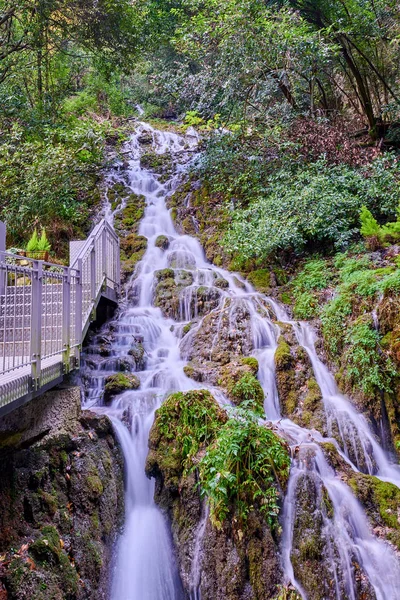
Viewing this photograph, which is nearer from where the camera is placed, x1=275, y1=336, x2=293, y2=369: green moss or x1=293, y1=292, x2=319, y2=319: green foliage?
x1=275, y1=336, x2=293, y2=369: green moss

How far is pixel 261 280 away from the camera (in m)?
10.1

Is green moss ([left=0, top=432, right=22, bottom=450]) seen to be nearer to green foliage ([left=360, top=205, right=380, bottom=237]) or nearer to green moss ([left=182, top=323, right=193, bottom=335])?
green moss ([left=182, top=323, right=193, bottom=335])

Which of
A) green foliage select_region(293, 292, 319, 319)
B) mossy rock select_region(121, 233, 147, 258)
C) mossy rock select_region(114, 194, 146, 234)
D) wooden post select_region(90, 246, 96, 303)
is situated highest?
mossy rock select_region(114, 194, 146, 234)

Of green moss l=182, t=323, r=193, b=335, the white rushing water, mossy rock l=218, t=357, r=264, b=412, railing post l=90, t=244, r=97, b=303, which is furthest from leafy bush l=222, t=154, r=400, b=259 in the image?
railing post l=90, t=244, r=97, b=303

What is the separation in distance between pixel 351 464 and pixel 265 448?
5.59 ft

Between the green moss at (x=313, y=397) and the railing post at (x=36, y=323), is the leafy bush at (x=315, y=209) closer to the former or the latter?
the green moss at (x=313, y=397)

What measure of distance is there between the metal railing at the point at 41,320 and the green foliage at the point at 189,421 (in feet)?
4.71

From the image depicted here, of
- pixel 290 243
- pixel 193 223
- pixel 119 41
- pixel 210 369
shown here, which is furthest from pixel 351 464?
pixel 119 41

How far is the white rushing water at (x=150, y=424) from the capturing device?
4.33m

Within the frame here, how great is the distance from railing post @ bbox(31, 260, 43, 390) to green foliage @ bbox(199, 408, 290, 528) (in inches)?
81.5

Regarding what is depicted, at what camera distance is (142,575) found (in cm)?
463

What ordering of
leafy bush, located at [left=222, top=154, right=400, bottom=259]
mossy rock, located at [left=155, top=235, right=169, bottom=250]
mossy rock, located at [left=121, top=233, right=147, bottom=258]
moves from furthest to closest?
mossy rock, located at [left=155, top=235, right=169, bottom=250] < mossy rock, located at [left=121, top=233, right=147, bottom=258] < leafy bush, located at [left=222, top=154, right=400, bottom=259]

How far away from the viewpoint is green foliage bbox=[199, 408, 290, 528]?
4.23 m

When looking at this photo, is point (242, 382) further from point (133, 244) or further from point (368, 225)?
point (133, 244)
